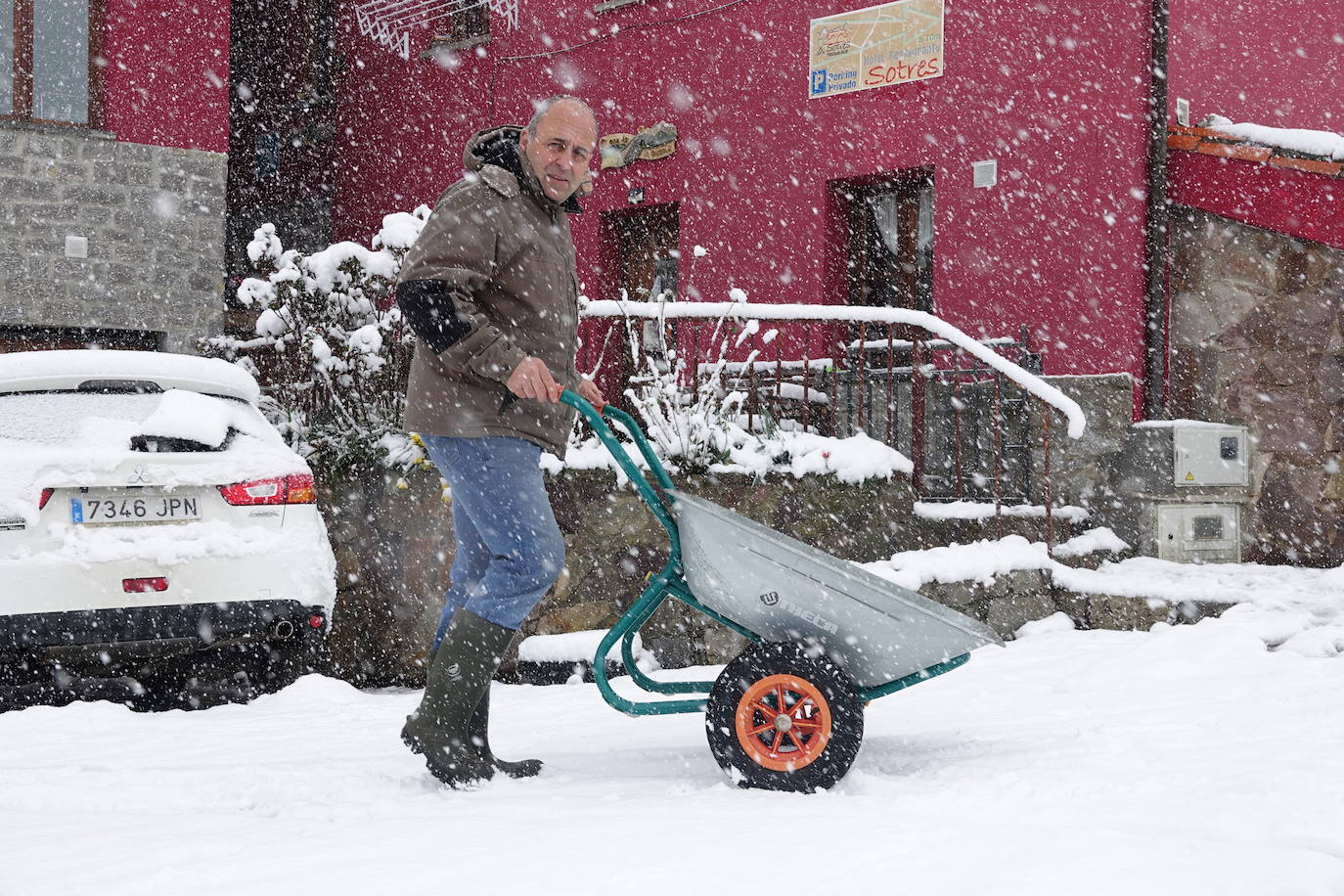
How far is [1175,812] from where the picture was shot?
8.36ft

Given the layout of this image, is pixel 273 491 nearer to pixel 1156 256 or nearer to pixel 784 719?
pixel 784 719

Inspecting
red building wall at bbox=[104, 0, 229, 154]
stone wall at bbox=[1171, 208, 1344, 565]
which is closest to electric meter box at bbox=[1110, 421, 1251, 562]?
stone wall at bbox=[1171, 208, 1344, 565]

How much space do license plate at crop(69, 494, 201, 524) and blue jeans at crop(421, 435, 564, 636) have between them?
1.49m

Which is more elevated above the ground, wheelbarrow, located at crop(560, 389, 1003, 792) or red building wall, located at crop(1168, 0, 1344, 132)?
red building wall, located at crop(1168, 0, 1344, 132)

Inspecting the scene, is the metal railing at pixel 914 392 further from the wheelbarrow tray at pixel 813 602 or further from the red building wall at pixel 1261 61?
the wheelbarrow tray at pixel 813 602

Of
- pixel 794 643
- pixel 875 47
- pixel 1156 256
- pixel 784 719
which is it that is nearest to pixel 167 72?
pixel 875 47

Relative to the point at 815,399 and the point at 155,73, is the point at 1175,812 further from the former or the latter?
the point at 155,73

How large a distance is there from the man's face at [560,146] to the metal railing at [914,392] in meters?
2.92

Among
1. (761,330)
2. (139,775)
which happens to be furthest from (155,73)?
(139,775)

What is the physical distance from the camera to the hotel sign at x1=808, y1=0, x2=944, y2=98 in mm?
9125

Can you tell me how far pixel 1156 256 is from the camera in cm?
800

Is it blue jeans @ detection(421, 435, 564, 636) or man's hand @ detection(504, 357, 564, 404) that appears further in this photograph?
blue jeans @ detection(421, 435, 564, 636)

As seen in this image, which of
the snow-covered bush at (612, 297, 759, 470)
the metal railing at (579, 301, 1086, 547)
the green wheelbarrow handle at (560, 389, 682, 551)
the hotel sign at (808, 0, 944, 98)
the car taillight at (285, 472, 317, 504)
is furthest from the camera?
the hotel sign at (808, 0, 944, 98)

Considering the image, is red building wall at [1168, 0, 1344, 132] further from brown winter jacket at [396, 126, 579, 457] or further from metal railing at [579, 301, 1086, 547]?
brown winter jacket at [396, 126, 579, 457]
